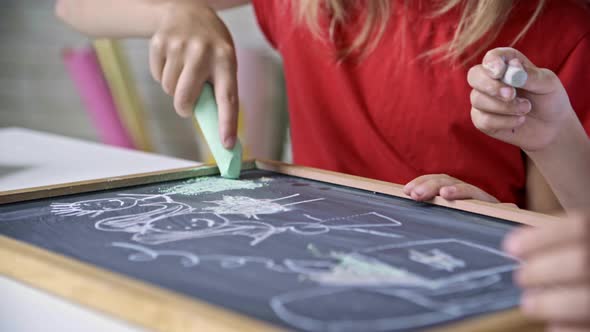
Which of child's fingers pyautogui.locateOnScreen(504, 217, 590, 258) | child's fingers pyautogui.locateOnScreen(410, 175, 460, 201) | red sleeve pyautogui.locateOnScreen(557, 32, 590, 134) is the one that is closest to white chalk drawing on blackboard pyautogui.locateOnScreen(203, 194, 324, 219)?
child's fingers pyautogui.locateOnScreen(410, 175, 460, 201)

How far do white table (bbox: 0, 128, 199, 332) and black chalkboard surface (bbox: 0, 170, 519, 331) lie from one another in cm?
→ 4

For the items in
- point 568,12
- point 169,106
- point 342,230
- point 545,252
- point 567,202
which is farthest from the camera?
point 169,106

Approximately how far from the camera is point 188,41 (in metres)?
0.87

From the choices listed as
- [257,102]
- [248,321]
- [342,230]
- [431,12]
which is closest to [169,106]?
[257,102]

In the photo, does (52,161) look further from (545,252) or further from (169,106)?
(169,106)

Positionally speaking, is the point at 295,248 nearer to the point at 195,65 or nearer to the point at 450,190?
the point at 450,190

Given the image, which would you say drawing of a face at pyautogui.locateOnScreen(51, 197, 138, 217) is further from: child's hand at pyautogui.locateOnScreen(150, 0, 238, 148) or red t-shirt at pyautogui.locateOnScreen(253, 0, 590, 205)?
red t-shirt at pyautogui.locateOnScreen(253, 0, 590, 205)

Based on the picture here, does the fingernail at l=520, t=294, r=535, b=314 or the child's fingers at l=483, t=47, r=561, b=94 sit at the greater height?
the child's fingers at l=483, t=47, r=561, b=94

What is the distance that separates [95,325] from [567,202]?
0.59 metres

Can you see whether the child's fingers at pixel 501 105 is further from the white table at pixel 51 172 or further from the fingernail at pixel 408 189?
the white table at pixel 51 172

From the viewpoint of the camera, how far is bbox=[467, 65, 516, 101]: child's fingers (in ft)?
2.17

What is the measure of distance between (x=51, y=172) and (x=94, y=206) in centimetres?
36

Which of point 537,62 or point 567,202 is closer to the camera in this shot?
point 567,202

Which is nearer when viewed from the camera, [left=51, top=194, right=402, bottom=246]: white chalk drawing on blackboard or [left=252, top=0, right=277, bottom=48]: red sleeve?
[left=51, top=194, right=402, bottom=246]: white chalk drawing on blackboard
